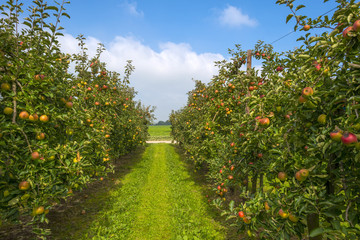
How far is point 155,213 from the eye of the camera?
6.95m

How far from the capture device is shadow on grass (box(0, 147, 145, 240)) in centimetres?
528

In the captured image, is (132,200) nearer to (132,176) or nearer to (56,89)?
(132,176)

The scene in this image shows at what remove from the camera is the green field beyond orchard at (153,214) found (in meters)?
5.61

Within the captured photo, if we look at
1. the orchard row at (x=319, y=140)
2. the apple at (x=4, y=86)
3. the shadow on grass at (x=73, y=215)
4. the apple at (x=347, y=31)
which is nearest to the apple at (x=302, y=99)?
the orchard row at (x=319, y=140)

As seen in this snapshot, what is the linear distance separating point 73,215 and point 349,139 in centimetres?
774

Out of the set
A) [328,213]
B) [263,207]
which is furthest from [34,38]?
[328,213]

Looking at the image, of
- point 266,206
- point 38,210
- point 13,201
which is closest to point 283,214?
point 266,206

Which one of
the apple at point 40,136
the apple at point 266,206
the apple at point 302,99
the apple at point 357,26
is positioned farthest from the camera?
the apple at point 40,136

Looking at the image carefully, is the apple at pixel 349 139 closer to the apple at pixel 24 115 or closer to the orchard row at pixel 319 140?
the orchard row at pixel 319 140

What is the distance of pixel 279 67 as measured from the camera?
5551 mm

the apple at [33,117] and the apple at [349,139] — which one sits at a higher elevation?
the apple at [33,117]

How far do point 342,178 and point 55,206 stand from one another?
27.9 feet

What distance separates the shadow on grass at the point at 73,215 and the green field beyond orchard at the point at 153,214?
96 mm

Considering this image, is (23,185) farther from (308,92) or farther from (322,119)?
(322,119)
